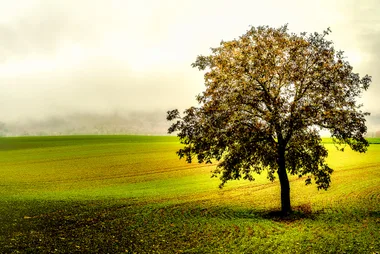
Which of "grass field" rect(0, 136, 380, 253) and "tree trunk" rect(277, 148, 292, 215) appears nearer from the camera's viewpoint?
"grass field" rect(0, 136, 380, 253)

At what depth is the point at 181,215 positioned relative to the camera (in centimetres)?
3048

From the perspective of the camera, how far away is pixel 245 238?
22.9m

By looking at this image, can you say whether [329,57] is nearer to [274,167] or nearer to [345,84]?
[345,84]

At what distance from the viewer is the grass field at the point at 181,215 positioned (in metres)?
21.6

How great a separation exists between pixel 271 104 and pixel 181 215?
43.6 feet

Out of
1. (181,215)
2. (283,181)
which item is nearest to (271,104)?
(283,181)

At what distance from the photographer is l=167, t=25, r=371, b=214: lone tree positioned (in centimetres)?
2638

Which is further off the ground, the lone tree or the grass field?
the lone tree

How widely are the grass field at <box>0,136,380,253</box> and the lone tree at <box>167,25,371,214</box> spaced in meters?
5.08

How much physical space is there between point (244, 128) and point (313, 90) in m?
6.75

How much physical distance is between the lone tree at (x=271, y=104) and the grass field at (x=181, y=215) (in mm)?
5077

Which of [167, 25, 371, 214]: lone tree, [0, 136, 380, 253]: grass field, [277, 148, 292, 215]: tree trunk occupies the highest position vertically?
[167, 25, 371, 214]: lone tree

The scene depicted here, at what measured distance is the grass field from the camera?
71.0 ft

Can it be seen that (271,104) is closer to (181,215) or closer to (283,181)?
(283,181)
